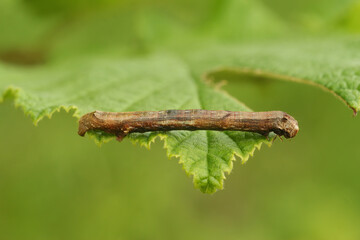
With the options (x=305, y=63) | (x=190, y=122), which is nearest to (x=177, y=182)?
(x=305, y=63)

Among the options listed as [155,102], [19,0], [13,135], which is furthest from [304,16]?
[13,135]

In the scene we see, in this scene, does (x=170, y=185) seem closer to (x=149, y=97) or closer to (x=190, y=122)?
(x=149, y=97)

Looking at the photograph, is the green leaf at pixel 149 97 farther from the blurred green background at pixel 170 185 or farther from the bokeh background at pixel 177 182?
the blurred green background at pixel 170 185

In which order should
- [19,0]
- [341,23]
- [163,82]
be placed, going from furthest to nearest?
[19,0] → [341,23] → [163,82]

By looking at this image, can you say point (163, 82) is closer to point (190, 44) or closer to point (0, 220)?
point (190, 44)

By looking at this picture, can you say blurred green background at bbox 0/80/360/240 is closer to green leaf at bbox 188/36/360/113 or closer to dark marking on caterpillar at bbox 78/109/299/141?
green leaf at bbox 188/36/360/113

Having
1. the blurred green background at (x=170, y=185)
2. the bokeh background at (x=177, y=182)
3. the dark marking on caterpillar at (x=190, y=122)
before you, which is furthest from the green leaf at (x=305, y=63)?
the blurred green background at (x=170, y=185)
